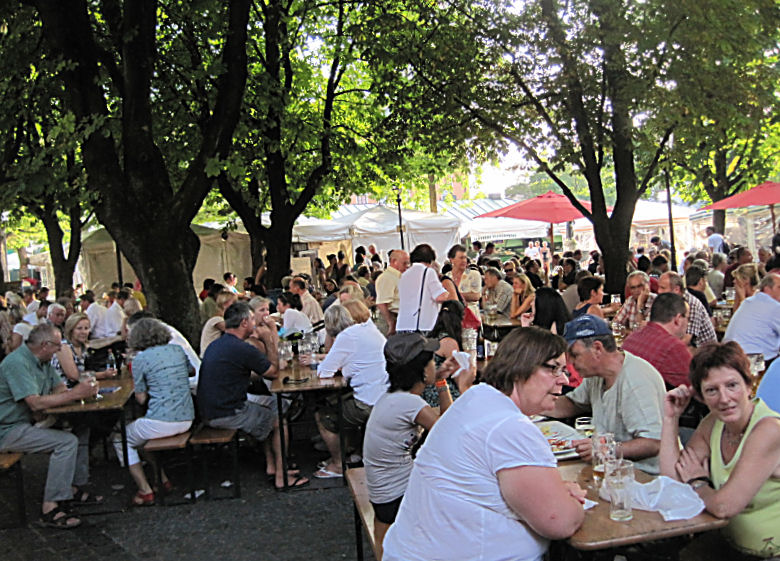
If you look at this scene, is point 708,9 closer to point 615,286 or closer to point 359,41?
point 615,286

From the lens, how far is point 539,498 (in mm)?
2594

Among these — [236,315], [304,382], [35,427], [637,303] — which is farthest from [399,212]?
[35,427]

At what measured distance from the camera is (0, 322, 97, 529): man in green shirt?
613 cm

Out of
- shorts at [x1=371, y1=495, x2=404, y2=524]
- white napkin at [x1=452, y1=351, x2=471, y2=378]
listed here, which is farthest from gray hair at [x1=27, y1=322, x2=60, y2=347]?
shorts at [x1=371, y1=495, x2=404, y2=524]

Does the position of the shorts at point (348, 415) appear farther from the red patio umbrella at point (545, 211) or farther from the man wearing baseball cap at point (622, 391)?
the red patio umbrella at point (545, 211)

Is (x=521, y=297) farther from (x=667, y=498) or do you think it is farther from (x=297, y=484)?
(x=667, y=498)

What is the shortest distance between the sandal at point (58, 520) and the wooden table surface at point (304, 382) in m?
1.89

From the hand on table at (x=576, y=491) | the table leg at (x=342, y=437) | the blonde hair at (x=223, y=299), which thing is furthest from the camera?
the blonde hair at (x=223, y=299)

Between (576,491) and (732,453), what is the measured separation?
696 mm

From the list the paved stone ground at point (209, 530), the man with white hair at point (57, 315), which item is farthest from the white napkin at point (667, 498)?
the man with white hair at point (57, 315)

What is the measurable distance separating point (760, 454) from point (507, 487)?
1178mm

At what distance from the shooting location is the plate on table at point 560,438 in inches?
154

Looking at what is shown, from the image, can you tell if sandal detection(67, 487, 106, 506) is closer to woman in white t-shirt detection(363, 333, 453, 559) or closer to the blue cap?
woman in white t-shirt detection(363, 333, 453, 559)

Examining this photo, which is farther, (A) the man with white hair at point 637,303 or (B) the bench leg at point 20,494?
(A) the man with white hair at point 637,303
